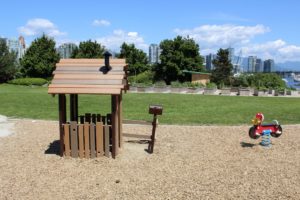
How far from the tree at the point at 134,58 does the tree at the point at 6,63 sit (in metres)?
15.5

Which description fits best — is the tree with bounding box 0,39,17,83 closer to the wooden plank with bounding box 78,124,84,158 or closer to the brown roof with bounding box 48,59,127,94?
the brown roof with bounding box 48,59,127,94

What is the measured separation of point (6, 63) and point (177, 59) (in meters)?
22.9

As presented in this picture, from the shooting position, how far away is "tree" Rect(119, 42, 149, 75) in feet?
170

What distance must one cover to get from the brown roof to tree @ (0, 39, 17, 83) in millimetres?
42646

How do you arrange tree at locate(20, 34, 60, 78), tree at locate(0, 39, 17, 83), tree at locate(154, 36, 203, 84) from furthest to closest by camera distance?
1. tree at locate(20, 34, 60, 78)
2. tree at locate(0, 39, 17, 83)
3. tree at locate(154, 36, 203, 84)

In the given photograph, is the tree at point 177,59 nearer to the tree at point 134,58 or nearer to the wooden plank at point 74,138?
the tree at point 134,58

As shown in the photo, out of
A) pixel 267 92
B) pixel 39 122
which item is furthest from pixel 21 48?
pixel 39 122

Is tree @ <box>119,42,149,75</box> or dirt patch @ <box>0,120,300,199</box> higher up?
tree @ <box>119,42,149,75</box>

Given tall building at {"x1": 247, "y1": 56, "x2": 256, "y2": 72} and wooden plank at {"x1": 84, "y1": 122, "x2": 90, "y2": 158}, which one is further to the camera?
tall building at {"x1": 247, "y1": 56, "x2": 256, "y2": 72}

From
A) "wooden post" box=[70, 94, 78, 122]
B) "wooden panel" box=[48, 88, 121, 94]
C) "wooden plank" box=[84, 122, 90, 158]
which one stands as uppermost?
"wooden panel" box=[48, 88, 121, 94]

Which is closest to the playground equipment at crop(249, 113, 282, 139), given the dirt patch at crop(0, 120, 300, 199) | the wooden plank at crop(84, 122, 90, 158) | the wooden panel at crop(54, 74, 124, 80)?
the dirt patch at crop(0, 120, 300, 199)

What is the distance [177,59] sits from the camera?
44.8m

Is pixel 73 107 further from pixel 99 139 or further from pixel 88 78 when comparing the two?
pixel 99 139

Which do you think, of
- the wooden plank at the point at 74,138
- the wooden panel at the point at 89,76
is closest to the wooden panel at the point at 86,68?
the wooden panel at the point at 89,76
